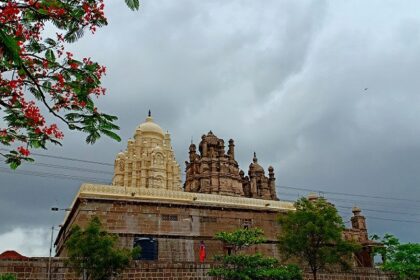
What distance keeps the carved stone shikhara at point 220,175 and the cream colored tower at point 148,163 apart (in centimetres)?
340

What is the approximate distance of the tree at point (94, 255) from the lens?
16062 millimetres

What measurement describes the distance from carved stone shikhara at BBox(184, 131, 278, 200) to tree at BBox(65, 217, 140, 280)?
86.3 ft

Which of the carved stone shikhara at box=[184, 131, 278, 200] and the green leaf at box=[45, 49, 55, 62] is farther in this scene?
the carved stone shikhara at box=[184, 131, 278, 200]

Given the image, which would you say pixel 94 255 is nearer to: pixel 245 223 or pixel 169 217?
pixel 169 217

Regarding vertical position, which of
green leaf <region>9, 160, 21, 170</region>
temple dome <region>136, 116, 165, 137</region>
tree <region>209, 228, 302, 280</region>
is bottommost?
tree <region>209, 228, 302, 280</region>

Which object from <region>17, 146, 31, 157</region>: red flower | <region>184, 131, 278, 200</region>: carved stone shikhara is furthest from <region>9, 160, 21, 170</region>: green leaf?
<region>184, 131, 278, 200</region>: carved stone shikhara

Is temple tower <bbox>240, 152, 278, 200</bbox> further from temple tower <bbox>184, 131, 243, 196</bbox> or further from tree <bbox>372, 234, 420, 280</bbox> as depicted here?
tree <bbox>372, 234, 420, 280</bbox>

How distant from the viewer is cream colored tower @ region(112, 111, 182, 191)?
38844 mm

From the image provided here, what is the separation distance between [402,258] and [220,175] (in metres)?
22.1

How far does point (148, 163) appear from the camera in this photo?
3966cm

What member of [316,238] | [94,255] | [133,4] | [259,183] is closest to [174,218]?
[316,238]

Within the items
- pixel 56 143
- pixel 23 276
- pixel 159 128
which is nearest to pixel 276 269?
pixel 23 276

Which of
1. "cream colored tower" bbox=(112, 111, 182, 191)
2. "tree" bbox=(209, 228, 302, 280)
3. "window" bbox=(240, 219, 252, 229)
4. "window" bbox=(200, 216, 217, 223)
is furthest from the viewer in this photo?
"cream colored tower" bbox=(112, 111, 182, 191)

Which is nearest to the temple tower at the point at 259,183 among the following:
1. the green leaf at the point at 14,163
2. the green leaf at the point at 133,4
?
the green leaf at the point at 14,163
